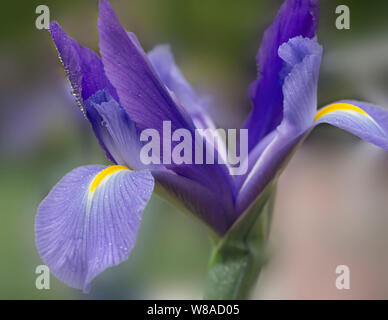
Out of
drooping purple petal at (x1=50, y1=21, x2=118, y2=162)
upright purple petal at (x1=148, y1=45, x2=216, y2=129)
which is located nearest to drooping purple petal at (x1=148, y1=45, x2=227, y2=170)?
upright purple petal at (x1=148, y1=45, x2=216, y2=129)

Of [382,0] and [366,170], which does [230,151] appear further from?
[382,0]

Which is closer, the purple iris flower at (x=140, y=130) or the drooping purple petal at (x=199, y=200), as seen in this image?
the purple iris flower at (x=140, y=130)

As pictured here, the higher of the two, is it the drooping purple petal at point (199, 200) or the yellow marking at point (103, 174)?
the yellow marking at point (103, 174)

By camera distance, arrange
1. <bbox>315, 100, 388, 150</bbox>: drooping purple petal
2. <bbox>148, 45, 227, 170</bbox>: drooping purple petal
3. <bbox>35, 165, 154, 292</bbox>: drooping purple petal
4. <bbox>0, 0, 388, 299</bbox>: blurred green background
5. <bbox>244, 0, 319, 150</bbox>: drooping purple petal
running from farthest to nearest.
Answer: <bbox>0, 0, 388, 299</bbox>: blurred green background
<bbox>148, 45, 227, 170</bbox>: drooping purple petal
<bbox>244, 0, 319, 150</bbox>: drooping purple petal
<bbox>315, 100, 388, 150</bbox>: drooping purple petal
<bbox>35, 165, 154, 292</bbox>: drooping purple petal

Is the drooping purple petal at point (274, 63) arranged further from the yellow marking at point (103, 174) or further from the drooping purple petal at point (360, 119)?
the yellow marking at point (103, 174)

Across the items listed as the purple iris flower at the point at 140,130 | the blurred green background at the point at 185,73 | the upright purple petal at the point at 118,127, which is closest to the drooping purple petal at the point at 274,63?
the purple iris flower at the point at 140,130

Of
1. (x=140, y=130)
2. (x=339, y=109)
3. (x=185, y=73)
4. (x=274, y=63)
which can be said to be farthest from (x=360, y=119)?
(x=185, y=73)

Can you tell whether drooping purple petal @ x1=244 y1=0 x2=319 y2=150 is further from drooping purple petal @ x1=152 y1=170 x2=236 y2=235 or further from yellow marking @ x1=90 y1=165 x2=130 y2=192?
yellow marking @ x1=90 y1=165 x2=130 y2=192

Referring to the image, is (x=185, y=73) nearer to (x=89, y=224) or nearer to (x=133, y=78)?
(x=133, y=78)

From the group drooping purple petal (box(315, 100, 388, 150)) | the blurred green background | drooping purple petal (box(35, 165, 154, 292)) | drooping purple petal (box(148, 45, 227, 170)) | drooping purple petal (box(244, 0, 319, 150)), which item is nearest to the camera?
drooping purple petal (box(35, 165, 154, 292))
